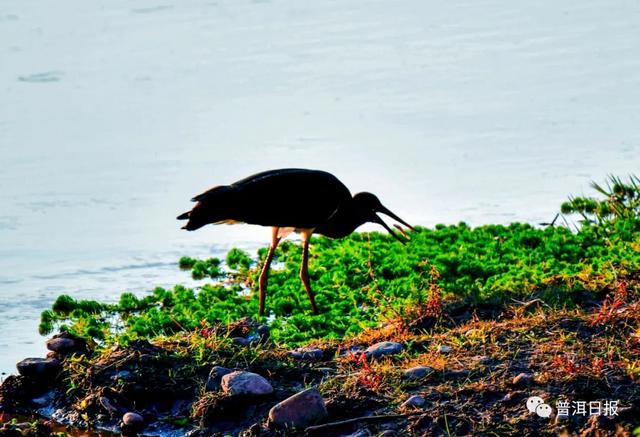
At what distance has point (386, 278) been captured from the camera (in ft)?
28.6

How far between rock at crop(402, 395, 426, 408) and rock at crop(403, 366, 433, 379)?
0.87 feet

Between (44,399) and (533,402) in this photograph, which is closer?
(533,402)

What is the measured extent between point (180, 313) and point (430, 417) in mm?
2815

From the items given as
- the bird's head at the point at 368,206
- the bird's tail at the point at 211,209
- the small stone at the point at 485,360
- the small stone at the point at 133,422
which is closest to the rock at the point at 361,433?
the small stone at the point at 485,360

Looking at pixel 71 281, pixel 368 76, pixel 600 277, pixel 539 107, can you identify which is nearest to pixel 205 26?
pixel 368 76

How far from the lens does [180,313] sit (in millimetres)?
8281

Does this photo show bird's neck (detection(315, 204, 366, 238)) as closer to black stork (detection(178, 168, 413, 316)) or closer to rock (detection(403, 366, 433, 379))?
black stork (detection(178, 168, 413, 316))

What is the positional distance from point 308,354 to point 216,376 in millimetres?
650

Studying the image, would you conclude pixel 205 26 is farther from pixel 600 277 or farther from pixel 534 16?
pixel 600 277

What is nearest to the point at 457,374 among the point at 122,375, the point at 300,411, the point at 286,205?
the point at 300,411

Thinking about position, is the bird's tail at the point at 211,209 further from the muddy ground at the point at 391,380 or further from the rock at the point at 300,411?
the rock at the point at 300,411

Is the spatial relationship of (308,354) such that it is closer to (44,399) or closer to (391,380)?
→ (391,380)

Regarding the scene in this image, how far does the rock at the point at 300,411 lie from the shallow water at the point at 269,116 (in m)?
2.27

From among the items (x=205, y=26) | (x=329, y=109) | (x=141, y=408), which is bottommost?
(x=141, y=408)
